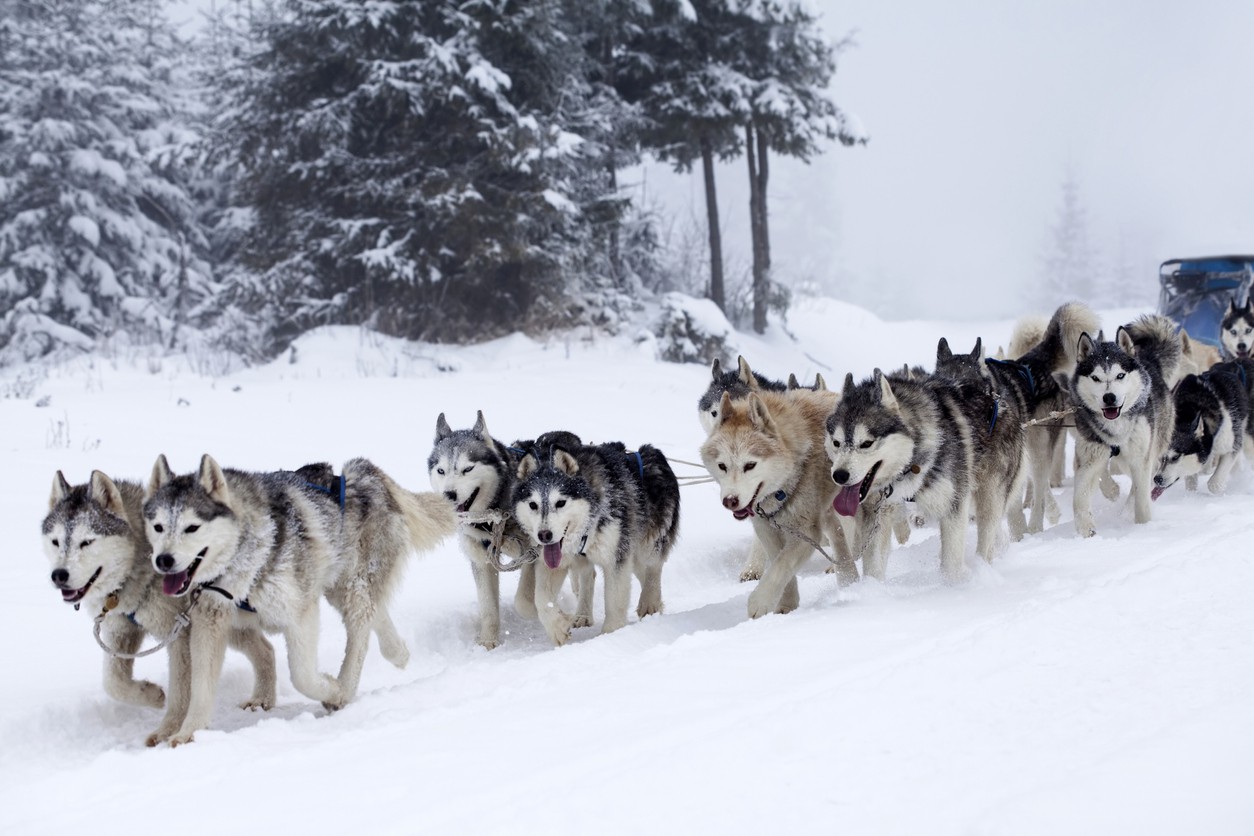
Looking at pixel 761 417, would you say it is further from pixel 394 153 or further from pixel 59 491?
pixel 394 153

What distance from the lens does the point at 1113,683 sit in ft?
9.47

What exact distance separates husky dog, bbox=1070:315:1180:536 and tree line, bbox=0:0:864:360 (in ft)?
31.7

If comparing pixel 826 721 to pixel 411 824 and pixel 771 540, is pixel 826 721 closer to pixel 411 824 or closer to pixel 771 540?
pixel 411 824

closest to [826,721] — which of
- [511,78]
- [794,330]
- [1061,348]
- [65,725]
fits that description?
[65,725]

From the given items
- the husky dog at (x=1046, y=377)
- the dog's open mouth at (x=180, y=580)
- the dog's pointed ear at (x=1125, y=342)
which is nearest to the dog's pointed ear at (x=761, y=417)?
the husky dog at (x=1046, y=377)

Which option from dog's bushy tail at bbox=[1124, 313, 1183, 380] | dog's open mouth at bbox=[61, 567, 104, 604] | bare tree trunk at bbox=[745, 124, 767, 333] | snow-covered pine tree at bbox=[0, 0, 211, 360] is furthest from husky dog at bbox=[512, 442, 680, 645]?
snow-covered pine tree at bbox=[0, 0, 211, 360]

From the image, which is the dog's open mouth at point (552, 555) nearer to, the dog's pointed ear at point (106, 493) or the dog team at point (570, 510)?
the dog team at point (570, 510)

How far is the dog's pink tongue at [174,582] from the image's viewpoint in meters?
3.57

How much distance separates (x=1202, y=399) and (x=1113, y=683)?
17.8 ft

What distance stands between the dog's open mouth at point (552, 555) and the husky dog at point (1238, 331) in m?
8.61

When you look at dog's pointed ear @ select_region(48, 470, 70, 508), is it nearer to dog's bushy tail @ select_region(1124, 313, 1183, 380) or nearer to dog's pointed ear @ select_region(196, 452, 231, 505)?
dog's pointed ear @ select_region(196, 452, 231, 505)

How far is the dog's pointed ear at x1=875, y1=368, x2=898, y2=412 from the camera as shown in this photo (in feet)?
15.5

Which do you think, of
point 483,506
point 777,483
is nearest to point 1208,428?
point 777,483

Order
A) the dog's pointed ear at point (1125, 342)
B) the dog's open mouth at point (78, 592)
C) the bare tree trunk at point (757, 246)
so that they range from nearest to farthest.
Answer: the dog's open mouth at point (78, 592), the dog's pointed ear at point (1125, 342), the bare tree trunk at point (757, 246)
